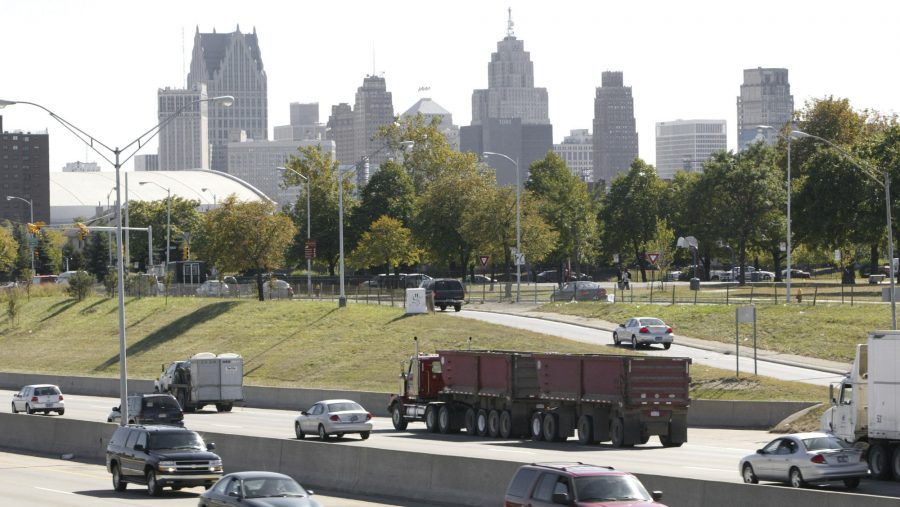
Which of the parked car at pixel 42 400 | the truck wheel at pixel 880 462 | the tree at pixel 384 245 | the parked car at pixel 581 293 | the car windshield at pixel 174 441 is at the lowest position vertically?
the parked car at pixel 42 400

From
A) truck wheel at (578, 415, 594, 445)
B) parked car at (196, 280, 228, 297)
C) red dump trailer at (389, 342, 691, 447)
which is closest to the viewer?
red dump trailer at (389, 342, 691, 447)

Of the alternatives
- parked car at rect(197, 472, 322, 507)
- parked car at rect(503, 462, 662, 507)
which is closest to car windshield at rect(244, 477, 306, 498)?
parked car at rect(197, 472, 322, 507)

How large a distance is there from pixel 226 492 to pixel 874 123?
10591 cm

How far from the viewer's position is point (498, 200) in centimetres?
9906

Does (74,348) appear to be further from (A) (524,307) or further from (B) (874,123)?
(B) (874,123)

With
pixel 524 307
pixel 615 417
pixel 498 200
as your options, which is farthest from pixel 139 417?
pixel 498 200

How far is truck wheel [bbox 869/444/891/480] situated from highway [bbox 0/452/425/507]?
34.6ft

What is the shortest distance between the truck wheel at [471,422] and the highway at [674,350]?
52.4 ft

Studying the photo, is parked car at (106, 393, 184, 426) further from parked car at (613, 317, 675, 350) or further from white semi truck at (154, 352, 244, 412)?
parked car at (613, 317, 675, 350)

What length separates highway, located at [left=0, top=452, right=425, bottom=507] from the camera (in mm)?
27812

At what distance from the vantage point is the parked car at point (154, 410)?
43156mm

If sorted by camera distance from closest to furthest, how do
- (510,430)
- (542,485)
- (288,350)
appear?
(542,485) < (510,430) < (288,350)

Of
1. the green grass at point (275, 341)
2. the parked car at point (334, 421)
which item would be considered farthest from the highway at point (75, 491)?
the green grass at point (275, 341)

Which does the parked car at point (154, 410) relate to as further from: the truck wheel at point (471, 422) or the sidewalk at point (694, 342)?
the sidewalk at point (694, 342)
